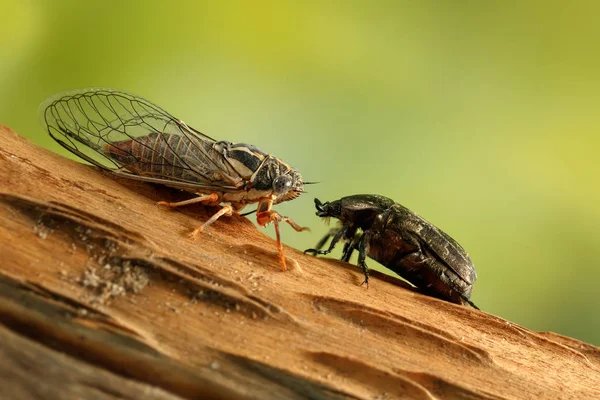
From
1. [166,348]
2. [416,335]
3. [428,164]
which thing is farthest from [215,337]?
[428,164]

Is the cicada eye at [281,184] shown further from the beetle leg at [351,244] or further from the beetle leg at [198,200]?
the beetle leg at [351,244]

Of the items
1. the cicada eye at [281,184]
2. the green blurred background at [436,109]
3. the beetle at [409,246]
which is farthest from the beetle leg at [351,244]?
the green blurred background at [436,109]

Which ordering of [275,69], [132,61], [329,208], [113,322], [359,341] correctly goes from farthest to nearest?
1. [275,69]
2. [132,61]
3. [329,208]
4. [359,341]
5. [113,322]

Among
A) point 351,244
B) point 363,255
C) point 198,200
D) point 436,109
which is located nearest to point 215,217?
point 198,200

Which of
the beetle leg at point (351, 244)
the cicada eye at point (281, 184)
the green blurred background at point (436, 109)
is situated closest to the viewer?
the cicada eye at point (281, 184)

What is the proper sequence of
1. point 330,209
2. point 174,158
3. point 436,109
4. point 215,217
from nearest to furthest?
point 215,217
point 174,158
point 330,209
point 436,109

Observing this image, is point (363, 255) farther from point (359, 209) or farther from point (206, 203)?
point (206, 203)

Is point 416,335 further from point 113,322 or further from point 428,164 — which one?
point 428,164
